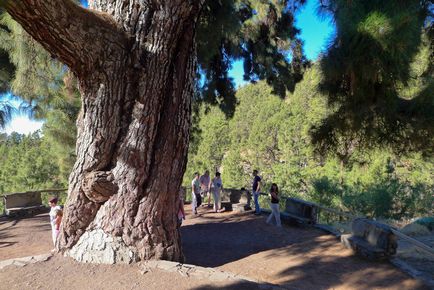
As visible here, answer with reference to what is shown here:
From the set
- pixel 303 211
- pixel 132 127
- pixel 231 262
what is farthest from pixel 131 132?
pixel 303 211

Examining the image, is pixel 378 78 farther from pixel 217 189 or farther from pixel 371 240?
pixel 217 189

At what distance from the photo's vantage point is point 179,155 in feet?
16.7

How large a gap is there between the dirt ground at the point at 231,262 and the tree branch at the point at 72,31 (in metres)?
2.35

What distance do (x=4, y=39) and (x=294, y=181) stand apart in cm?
2628

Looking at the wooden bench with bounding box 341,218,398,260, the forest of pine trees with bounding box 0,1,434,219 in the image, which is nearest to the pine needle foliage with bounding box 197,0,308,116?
the forest of pine trees with bounding box 0,1,434,219

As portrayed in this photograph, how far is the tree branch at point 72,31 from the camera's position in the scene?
3485mm

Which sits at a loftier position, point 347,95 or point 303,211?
point 347,95

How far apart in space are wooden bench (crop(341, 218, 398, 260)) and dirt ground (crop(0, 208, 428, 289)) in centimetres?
17

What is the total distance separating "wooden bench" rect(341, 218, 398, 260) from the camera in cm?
661

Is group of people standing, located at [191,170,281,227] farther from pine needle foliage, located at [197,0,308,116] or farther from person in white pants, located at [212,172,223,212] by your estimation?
pine needle foliage, located at [197,0,308,116]

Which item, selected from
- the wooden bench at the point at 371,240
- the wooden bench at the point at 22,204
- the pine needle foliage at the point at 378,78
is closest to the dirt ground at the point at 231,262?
the wooden bench at the point at 371,240

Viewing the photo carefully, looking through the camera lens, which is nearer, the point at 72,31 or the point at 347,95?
the point at 72,31

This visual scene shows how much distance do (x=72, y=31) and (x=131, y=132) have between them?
4.51 ft

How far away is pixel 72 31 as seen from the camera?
151 inches
